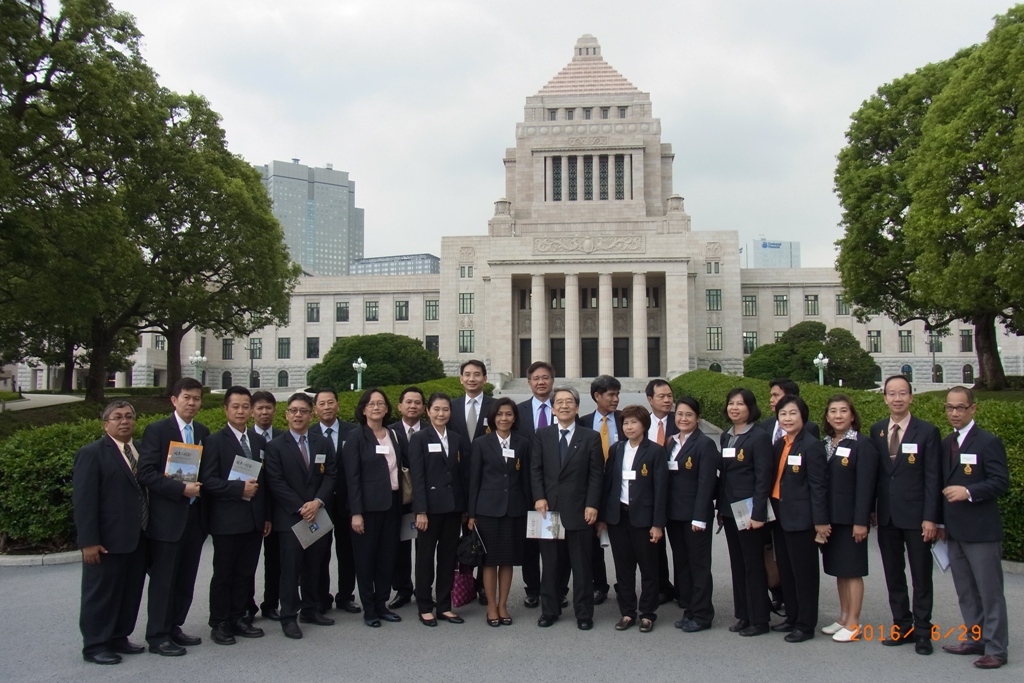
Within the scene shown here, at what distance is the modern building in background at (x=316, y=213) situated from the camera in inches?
5059

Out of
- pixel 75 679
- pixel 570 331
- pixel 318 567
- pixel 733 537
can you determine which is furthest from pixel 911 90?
pixel 75 679

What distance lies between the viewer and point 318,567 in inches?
262

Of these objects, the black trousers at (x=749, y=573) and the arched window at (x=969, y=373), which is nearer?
the black trousers at (x=749, y=573)

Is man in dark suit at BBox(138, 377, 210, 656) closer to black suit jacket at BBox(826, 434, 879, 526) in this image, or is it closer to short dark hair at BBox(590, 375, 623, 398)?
short dark hair at BBox(590, 375, 623, 398)

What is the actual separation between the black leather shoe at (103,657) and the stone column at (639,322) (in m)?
41.8

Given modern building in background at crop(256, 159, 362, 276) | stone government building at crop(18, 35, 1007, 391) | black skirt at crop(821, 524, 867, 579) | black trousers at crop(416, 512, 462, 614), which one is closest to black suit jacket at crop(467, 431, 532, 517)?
black trousers at crop(416, 512, 462, 614)

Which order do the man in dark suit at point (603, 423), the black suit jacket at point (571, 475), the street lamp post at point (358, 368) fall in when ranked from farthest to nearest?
the street lamp post at point (358, 368) < the man in dark suit at point (603, 423) < the black suit jacket at point (571, 475)

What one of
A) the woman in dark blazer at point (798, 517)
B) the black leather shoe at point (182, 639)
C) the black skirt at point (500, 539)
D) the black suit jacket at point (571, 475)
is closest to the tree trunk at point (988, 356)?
the woman in dark blazer at point (798, 517)

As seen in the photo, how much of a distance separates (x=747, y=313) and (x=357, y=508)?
2060 inches

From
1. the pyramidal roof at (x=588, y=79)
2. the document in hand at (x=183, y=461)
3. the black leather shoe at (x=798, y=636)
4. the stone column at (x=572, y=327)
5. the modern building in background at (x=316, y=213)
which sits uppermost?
the modern building in background at (x=316, y=213)

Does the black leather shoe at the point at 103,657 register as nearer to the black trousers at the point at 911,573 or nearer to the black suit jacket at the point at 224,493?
the black suit jacket at the point at 224,493

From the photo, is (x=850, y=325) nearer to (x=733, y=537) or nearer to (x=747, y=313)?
(x=747, y=313)

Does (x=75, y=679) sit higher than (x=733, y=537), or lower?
A: lower

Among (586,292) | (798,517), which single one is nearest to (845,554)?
(798,517)
